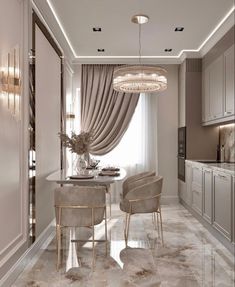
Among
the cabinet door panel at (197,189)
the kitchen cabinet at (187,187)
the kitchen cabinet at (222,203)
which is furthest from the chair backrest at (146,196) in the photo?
the kitchen cabinet at (187,187)

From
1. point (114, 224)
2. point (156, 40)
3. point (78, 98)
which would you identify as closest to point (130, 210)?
point (114, 224)

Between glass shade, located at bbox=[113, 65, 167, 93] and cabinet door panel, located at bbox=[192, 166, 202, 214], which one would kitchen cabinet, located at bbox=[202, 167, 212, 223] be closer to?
cabinet door panel, located at bbox=[192, 166, 202, 214]

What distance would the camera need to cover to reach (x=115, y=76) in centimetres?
439

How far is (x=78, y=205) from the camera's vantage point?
124 inches

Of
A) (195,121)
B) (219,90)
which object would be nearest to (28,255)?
(219,90)

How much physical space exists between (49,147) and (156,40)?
2.47 meters

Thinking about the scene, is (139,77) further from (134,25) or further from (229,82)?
(229,82)

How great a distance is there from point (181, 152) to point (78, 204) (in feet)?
11.1

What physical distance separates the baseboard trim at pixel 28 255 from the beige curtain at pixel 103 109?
7.29ft

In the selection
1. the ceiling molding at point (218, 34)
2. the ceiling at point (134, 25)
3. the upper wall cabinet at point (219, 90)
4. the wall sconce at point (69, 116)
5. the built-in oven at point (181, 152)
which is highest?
the ceiling at point (134, 25)

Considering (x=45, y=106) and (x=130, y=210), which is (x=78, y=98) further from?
(x=130, y=210)

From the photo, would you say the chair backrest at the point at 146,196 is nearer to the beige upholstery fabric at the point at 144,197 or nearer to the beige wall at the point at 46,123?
the beige upholstery fabric at the point at 144,197

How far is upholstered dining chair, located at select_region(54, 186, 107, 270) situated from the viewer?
3135mm

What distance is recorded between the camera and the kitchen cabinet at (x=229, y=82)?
4.22 m
